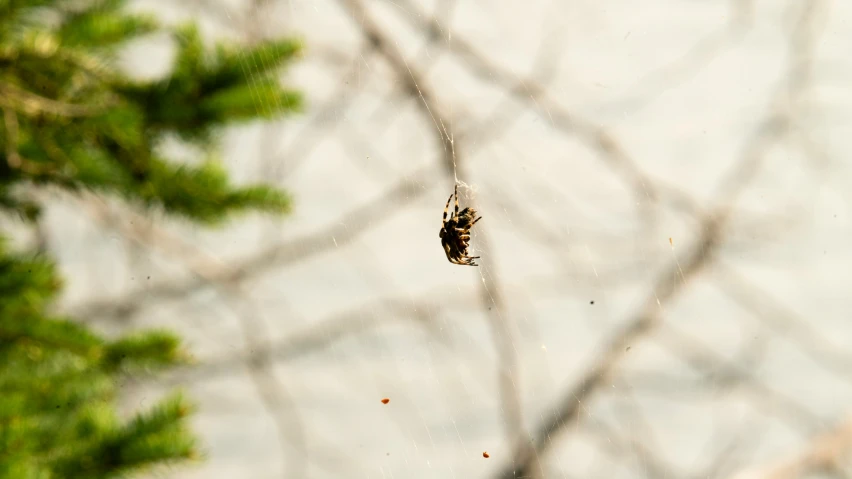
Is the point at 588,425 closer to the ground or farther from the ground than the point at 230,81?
closer to the ground

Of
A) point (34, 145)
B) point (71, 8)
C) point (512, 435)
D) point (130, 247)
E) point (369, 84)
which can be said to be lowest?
point (512, 435)

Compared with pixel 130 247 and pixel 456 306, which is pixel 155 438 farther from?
pixel 456 306

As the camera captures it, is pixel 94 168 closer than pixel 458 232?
Yes

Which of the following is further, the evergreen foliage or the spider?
the spider

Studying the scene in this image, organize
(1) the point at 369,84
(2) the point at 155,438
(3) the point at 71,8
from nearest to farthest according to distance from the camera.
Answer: (2) the point at 155,438 → (3) the point at 71,8 → (1) the point at 369,84

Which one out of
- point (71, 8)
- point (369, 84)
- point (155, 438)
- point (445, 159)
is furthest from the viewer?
point (445, 159)

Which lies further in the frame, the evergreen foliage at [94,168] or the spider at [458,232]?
the spider at [458,232]

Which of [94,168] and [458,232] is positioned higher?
[94,168]

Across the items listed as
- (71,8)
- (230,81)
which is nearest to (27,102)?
(71,8)
